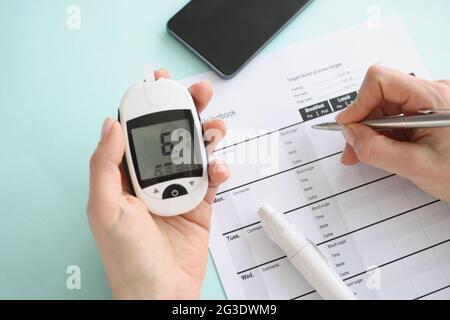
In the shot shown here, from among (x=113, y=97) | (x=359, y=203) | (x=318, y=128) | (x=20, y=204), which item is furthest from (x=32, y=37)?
(x=359, y=203)

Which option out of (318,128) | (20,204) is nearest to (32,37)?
(20,204)

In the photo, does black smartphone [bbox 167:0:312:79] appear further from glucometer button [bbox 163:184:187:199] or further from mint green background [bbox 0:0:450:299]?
glucometer button [bbox 163:184:187:199]

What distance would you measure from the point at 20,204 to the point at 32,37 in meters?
0.30

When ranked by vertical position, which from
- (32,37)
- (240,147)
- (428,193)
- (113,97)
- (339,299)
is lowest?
(339,299)

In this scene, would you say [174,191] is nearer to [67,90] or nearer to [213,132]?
[213,132]

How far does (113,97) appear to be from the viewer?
2.74ft

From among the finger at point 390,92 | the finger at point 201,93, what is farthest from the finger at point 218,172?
the finger at point 390,92

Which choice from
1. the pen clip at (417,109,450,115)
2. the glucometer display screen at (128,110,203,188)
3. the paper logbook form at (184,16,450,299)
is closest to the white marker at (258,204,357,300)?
the paper logbook form at (184,16,450,299)

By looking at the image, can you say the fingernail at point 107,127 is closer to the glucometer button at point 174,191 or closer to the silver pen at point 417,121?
the glucometer button at point 174,191

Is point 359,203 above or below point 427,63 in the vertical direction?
below

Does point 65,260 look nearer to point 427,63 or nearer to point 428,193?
point 428,193

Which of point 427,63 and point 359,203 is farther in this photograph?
point 427,63

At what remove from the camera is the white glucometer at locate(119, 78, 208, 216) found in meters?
0.69

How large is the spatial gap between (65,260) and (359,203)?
47 centimetres
